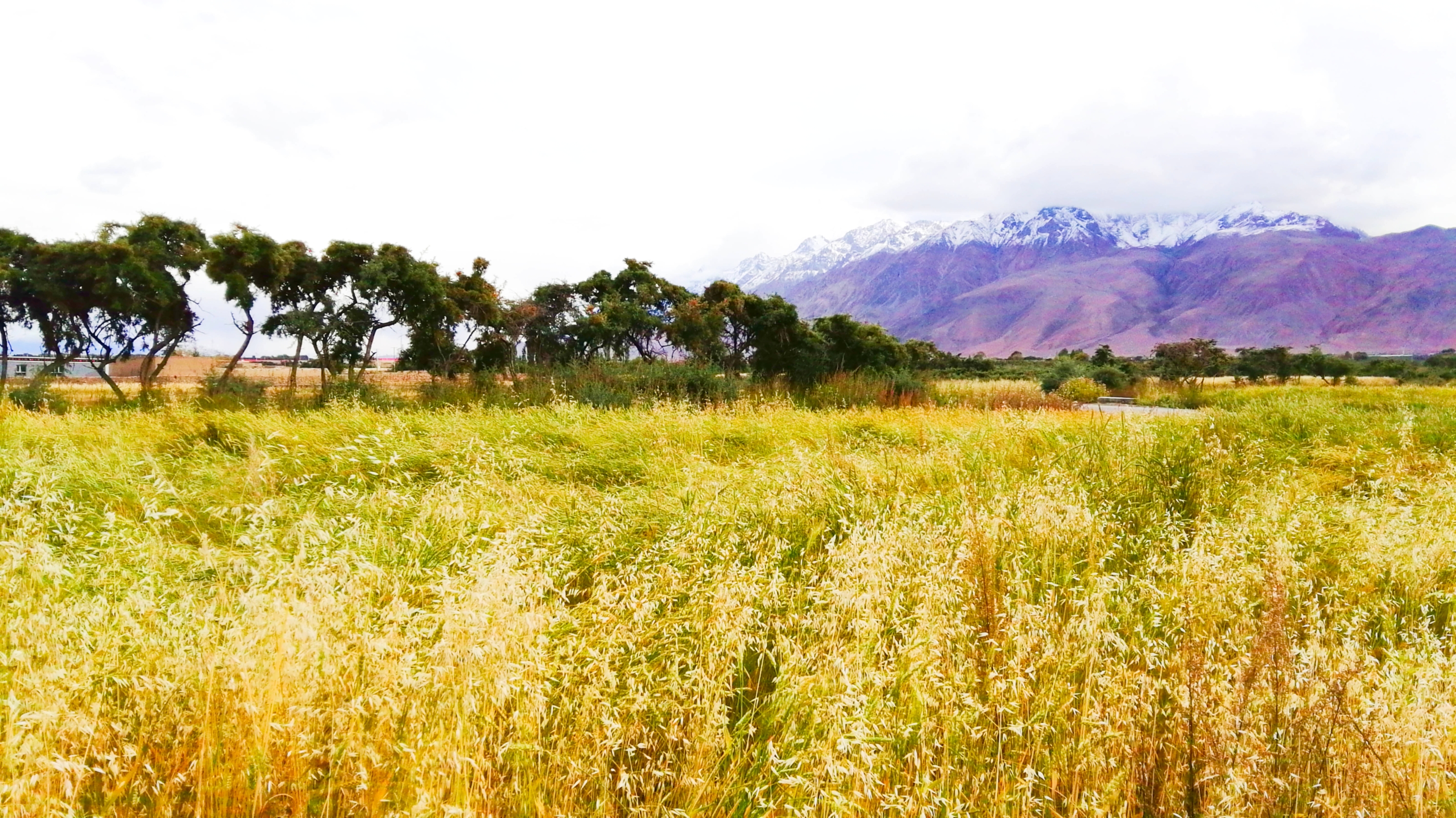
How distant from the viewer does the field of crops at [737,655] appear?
5.67 feet

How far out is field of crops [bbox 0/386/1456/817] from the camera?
1.73 m

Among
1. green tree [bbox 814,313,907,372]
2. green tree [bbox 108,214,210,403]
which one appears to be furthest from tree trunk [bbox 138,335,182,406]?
green tree [bbox 814,313,907,372]

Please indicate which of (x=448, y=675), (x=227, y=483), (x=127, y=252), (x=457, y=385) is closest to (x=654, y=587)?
(x=448, y=675)

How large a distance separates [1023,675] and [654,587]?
1.49 metres

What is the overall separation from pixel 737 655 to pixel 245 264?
696 inches

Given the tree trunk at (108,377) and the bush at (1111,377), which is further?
the bush at (1111,377)

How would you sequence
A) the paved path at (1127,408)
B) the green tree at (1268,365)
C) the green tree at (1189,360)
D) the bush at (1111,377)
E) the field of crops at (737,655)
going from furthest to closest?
the green tree at (1268,365) < the bush at (1111,377) < the green tree at (1189,360) < the paved path at (1127,408) < the field of crops at (737,655)

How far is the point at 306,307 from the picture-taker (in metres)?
16.4

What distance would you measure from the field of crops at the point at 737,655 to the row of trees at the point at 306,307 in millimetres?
12729

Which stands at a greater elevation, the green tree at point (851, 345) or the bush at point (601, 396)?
the green tree at point (851, 345)

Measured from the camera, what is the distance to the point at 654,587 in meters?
2.88

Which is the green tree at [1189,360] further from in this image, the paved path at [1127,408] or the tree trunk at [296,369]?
Result: the tree trunk at [296,369]

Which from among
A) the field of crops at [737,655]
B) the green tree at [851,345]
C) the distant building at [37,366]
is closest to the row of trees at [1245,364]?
the green tree at [851,345]

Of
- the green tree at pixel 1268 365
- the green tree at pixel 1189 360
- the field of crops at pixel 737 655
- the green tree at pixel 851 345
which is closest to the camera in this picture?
the field of crops at pixel 737 655
